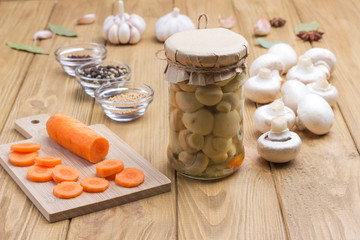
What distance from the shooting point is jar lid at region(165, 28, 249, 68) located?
4.13 ft

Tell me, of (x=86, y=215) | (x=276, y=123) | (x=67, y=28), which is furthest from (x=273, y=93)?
(x=67, y=28)

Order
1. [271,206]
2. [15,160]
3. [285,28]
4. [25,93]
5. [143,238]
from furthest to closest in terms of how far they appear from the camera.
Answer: [285,28], [25,93], [15,160], [271,206], [143,238]

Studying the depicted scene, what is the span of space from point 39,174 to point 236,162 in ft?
1.62

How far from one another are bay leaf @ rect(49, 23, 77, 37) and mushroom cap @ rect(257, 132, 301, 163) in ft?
4.02

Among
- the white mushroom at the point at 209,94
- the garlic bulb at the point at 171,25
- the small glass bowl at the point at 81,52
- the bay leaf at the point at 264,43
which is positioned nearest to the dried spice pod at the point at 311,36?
the bay leaf at the point at 264,43

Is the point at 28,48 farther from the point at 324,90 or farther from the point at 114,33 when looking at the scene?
the point at 324,90

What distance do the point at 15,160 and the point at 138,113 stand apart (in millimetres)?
444

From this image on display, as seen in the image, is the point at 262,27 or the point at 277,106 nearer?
the point at 277,106

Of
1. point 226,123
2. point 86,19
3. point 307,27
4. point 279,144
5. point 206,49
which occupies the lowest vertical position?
point 307,27

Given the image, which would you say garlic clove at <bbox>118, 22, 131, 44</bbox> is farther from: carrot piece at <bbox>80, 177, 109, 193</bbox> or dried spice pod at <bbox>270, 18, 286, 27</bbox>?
carrot piece at <bbox>80, 177, 109, 193</bbox>

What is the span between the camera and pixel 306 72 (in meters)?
1.86

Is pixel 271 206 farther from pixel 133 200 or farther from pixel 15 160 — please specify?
pixel 15 160

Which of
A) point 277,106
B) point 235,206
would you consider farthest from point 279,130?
point 235,206

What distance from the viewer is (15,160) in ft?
4.77
